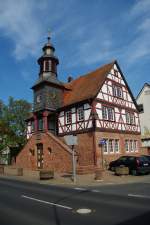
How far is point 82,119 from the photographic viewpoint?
27.4 meters

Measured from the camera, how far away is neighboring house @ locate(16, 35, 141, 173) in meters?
25.9

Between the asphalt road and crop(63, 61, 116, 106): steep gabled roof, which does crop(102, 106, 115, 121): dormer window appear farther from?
the asphalt road

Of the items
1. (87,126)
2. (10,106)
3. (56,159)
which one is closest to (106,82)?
(87,126)

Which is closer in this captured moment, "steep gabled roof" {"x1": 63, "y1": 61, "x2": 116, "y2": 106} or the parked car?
the parked car

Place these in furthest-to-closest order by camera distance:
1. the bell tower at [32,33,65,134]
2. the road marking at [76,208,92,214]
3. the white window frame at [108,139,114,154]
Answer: the bell tower at [32,33,65,134], the white window frame at [108,139,114,154], the road marking at [76,208,92,214]

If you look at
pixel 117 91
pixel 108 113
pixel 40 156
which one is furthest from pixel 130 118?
pixel 40 156

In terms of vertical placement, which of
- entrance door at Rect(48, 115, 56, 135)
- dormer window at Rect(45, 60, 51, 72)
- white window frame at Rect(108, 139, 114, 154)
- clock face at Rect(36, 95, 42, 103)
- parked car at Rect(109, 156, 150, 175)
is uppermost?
dormer window at Rect(45, 60, 51, 72)

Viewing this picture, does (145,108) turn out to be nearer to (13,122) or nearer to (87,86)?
(87,86)

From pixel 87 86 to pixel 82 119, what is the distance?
491 centimetres

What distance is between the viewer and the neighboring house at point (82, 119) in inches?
1018

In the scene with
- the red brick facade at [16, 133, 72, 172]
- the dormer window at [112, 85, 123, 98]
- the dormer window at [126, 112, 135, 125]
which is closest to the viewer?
the red brick facade at [16, 133, 72, 172]

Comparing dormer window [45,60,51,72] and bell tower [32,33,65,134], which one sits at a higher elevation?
dormer window [45,60,51,72]

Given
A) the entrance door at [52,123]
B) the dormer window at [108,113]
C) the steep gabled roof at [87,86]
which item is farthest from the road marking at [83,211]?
the entrance door at [52,123]

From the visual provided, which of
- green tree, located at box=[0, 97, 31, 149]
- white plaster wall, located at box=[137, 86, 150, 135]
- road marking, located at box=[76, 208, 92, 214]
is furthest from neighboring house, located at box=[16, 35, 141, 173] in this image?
road marking, located at box=[76, 208, 92, 214]
